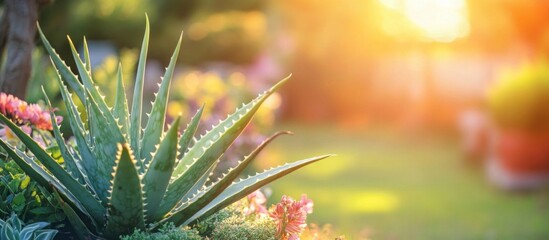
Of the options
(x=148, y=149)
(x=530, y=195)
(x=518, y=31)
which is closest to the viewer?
(x=148, y=149)

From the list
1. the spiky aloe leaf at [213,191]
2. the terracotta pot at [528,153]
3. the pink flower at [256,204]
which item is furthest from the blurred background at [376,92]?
the spiky aloe leaf at [213,191]

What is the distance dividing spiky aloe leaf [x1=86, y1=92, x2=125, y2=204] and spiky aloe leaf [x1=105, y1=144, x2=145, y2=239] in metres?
0.19

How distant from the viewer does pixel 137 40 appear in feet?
46.8

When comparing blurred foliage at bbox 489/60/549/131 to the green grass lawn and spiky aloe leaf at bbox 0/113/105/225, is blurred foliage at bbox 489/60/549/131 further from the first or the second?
spiky aloe leaf at bbox 0/113/105/225

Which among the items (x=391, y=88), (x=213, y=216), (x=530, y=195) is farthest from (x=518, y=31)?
(x=213, y=216)

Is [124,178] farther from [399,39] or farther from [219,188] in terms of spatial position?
[399,39]

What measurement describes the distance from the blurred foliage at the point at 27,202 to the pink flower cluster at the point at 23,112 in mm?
476

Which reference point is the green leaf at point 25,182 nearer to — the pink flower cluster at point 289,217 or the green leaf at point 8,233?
the green leaf at point 8,233

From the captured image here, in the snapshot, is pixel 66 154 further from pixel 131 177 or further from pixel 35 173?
pixel 131 177

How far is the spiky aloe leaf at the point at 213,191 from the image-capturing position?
3.24 meters

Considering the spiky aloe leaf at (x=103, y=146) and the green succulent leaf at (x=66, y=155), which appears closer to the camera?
the spiky aloe leaf at (x=103, y=146)

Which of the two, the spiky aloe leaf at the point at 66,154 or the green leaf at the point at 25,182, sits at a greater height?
the spiky aloe leaf at the point at 66,154

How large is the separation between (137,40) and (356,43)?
8952 millimetres

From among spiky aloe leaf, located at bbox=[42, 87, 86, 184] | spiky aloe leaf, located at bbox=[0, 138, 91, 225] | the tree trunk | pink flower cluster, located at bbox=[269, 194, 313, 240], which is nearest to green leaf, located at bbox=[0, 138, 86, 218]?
spiky aloe leaf, located at bbox=[0, 138, 91, 225]
